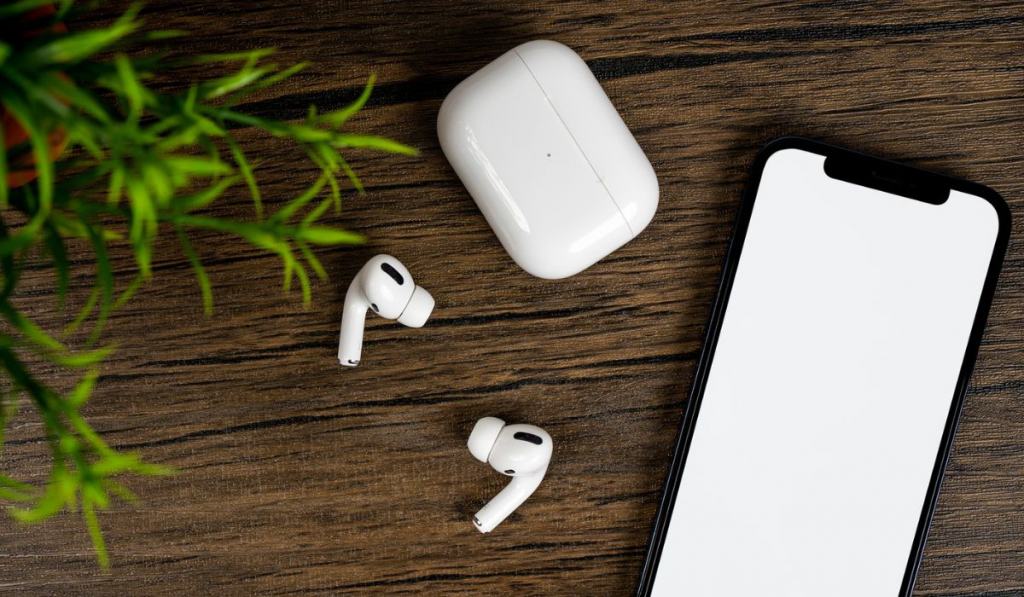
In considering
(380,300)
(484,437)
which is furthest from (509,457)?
(380,300)

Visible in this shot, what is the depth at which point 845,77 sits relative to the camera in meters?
0.53

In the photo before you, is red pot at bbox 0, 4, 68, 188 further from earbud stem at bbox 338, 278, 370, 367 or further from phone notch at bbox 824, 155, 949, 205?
phone notch at bbox 824, 155, 949, 205

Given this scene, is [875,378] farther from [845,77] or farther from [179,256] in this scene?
[179,256]

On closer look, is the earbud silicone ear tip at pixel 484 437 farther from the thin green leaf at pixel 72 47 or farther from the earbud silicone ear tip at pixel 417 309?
the thin green leaf at pixel 72 47

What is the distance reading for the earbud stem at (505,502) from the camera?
1.66ft

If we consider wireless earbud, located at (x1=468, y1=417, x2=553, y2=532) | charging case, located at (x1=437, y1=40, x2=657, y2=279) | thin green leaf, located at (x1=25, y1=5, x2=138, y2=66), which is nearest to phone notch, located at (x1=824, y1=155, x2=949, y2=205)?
Result: charging case, located at (x1=437, y1=40, x2=657, y2=279)

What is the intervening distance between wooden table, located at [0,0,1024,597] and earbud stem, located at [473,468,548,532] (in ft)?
0.08

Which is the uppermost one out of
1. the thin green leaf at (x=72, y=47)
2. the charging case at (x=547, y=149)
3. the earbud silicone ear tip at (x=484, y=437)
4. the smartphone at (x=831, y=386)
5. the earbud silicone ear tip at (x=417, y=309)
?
the thin green leaf at (x=72, y=47)

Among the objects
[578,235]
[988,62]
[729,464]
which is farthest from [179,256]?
[988,62]

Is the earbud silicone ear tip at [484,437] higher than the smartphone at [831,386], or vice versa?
the earbud silicone ear tip at [484,437]

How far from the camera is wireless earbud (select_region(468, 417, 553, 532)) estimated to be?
49 cm

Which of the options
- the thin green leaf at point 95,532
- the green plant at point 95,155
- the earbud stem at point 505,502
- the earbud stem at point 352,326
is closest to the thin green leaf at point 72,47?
the green plant at point 95,155

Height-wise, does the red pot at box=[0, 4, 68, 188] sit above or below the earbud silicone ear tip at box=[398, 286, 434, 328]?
above

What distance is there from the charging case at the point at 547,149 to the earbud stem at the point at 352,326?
11cm
